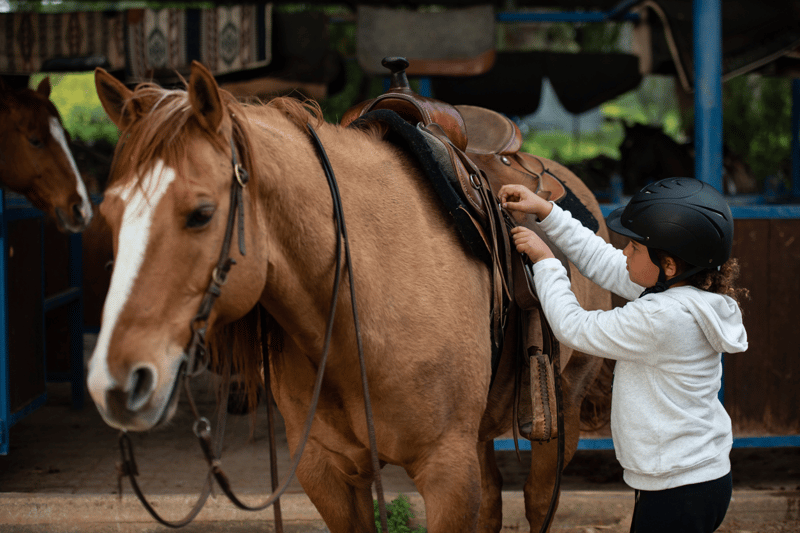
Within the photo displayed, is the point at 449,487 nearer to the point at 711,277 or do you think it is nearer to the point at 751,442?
the point at 711,277

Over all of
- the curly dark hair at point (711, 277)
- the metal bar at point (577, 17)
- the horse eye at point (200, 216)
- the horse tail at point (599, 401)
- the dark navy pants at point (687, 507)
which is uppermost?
the metal bar at point (577, 17)

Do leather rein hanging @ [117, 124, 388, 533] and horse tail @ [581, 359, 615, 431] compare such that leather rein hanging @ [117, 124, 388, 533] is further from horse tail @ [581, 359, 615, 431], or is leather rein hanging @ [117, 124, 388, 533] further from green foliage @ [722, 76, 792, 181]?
green foliage @ [722, 76, 792, 181]

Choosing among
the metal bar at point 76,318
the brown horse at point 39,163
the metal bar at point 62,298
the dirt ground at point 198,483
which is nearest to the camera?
the dirt ground at point 198,483

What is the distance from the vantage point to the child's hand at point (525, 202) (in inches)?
78.1

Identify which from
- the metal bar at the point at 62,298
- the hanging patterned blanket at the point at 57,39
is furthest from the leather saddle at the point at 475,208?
the hanging patterned blanket at the point at 57,39

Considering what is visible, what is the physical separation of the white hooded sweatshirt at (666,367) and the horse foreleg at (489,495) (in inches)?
38.1

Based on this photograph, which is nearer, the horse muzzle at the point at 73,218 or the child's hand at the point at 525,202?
the child's hand at the point at 525,202

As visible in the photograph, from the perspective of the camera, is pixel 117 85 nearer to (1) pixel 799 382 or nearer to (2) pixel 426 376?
(2) pixel 426 376

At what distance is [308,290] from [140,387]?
0.47m

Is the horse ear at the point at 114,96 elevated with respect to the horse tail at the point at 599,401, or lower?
elevated

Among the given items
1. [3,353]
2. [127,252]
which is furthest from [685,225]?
[3,353]

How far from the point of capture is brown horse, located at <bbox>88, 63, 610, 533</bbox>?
1231 mm

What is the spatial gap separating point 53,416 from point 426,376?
4255 mm

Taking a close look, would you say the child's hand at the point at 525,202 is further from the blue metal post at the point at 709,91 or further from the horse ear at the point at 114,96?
the blue metal post at the point at 709,91
